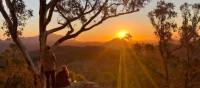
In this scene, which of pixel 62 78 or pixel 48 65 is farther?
pixel 62 78

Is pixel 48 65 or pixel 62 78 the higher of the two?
pixel 48 65

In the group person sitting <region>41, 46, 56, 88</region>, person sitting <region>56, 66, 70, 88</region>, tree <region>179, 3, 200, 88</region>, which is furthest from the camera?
tree <region>179, 3, 200, 88</region>

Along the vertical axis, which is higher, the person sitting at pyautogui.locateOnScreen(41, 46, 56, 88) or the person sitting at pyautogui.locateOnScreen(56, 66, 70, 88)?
the person sitting at pyautogui.locateOnScreen(41, 46, 56, 88)

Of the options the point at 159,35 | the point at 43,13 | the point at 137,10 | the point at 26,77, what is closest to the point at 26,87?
the point at 26,77

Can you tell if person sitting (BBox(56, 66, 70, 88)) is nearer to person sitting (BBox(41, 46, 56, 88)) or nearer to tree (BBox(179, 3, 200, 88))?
person sitting (BBox(41, 46, 56, 88))

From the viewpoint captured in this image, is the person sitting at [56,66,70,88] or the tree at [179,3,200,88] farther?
the tree at [179,3,200,88]

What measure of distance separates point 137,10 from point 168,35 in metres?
36.4

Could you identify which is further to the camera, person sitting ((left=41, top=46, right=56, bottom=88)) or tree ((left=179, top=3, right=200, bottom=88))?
tree ((left=179, top=3, right=200, bottom=88))

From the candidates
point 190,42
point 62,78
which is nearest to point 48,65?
point 62,78

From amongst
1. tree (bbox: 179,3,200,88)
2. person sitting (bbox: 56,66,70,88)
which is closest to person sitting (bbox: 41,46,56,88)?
person sitting (bbox: 56,66,70,88)

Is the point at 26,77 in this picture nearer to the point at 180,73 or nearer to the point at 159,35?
the point at 159,35

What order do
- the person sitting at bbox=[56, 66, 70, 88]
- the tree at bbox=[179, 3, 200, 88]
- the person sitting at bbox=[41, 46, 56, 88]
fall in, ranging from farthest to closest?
the tree at bbox=[179, 3, 200, 88] → the person sitting at bbox=[56, 66, 70, 88] → the person sitting at bbox=[41, 46, 56, 88]

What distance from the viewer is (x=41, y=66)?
2086 centimetres

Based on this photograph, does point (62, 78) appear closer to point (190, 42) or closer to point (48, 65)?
point (48, 65)
